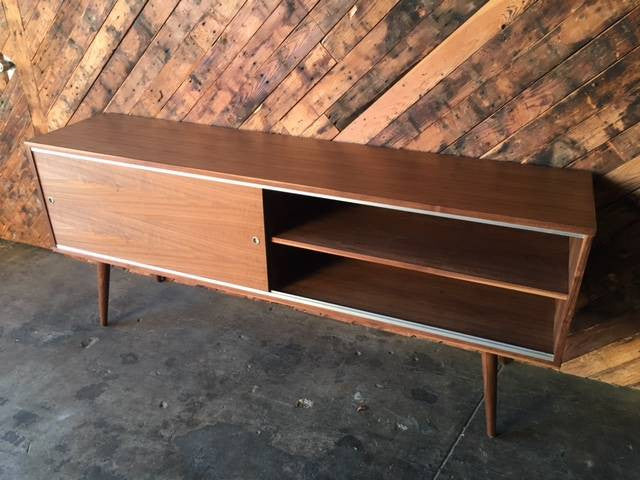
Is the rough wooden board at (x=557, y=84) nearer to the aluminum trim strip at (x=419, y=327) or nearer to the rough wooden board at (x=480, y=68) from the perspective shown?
the rough wooden board at (x=480, y=68)

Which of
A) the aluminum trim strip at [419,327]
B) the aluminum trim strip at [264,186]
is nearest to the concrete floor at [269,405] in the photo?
the aluminum trim strip at [419,327]

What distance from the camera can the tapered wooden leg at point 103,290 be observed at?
1.95 meters

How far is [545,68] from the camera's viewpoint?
1.40m

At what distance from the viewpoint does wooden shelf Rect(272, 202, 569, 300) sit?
1307 mm

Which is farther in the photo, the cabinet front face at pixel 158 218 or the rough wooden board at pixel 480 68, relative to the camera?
the cabinet front face at pixel 158 218

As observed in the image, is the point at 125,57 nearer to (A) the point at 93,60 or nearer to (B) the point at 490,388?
(A) the point at 93,60

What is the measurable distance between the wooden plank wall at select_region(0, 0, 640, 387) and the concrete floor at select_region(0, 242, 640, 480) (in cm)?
29

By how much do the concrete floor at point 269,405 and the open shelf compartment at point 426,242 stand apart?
0.50m

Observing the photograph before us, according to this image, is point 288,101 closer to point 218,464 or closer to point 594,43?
point 594,43

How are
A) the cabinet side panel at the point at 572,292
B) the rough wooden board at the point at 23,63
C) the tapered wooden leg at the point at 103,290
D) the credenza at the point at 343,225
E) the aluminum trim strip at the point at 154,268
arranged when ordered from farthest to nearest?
the rough wooden board at the point at 23,63 < the tapered wooden leg at the point at 103,290 < the aluminum trim strip at the point at 154,268 < the credenza at the point at 343,225 < the cabinet side panel at the point at 572,292

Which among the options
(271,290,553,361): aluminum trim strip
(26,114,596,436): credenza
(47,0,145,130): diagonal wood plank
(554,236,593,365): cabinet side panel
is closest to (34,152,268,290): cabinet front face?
(26,114,596,436): credenza

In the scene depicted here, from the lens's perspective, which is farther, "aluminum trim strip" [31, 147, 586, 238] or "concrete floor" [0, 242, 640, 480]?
"concrete floor" [0, 242, 640, 480]

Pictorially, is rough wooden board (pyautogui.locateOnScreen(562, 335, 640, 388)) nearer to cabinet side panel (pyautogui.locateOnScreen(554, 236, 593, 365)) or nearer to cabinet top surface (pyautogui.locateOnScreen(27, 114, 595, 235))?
cabinet side panel (pyautogui.locateOnScreen(554, 236, 593, 365))

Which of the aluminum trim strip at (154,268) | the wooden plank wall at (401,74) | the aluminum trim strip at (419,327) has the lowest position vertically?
the aluminum trim strip at (154,268)
